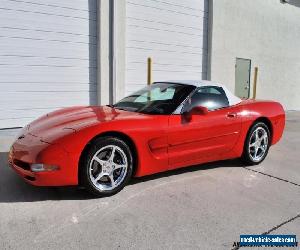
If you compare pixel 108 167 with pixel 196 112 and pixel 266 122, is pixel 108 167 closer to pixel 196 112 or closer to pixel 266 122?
pixel 196 112

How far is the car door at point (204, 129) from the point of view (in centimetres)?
427

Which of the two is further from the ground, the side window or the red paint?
the side window

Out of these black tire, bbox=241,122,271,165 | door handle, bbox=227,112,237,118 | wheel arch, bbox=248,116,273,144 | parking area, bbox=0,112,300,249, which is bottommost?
parking area, bbox=0,112,300,249

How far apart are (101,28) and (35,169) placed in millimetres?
5645

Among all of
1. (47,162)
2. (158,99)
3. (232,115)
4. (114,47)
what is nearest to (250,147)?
(232,115)

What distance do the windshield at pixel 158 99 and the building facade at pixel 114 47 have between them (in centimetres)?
354

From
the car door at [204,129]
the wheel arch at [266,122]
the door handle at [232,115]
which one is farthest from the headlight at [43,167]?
the wheel arch at [266,122]

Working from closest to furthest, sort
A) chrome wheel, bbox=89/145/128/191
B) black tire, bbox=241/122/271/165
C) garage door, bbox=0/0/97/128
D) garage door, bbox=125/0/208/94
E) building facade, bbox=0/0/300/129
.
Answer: chrome wheel, bbox=89/145/128/191 → black tire, bbox=241/122/271/165 → garage door, bbox=0/0/97/128 → building facade, bbox=0/0/300/129 → garage door, bbox=125/0/208/94

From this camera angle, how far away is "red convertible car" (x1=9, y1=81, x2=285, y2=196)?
3.52m

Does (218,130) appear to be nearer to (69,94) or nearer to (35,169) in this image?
(35,169)

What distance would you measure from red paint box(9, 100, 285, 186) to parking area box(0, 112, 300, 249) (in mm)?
249

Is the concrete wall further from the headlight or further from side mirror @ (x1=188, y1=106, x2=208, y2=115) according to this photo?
the headlight

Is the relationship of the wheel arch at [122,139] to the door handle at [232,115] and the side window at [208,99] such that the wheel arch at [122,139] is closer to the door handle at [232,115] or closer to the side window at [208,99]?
the side window at [208,99]

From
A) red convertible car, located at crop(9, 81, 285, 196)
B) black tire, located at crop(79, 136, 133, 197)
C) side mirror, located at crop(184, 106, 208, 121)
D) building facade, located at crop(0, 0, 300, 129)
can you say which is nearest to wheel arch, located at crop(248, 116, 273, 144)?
red convertible car, located at crop(9, 81, 285, 196)
